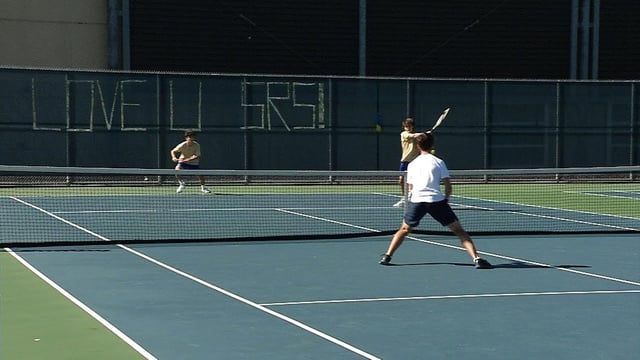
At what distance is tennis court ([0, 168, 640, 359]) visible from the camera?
26.1 feet

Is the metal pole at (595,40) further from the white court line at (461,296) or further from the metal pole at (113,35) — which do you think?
the white court line at (461,296)

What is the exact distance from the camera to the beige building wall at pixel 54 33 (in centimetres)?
2750

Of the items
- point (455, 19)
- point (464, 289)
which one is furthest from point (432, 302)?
point (455, 19)

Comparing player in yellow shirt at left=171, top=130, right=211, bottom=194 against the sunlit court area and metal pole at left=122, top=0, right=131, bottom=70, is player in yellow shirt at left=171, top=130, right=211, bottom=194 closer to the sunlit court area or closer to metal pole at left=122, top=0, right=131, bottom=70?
the sunlit court area

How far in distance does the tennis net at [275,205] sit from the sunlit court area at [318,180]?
0.09 meters

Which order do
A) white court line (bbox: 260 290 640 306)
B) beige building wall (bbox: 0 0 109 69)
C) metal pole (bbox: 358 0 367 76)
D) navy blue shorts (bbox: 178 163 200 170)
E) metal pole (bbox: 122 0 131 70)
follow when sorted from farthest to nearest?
1. metal pole (bbox: 358 0 367 76)
2. metal pole (bbox: 122 0 131 70)
3. beige building wall (bbox: 0 0 109 69)
4. navy blue shorts (bbox: 178 163 200 170)
5. white court line (bbox: 260 290 640 306)

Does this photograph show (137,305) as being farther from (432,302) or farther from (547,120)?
(547,120)

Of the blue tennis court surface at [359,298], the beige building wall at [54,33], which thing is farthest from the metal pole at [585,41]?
the blue tennis court surface at [359,298]

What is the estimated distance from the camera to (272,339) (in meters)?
8.04

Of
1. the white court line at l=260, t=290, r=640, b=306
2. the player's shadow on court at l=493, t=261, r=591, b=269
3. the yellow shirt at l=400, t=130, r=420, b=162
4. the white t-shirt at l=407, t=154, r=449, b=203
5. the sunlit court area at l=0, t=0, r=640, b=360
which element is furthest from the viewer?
the yellow shirt at l=400, t=130, r=420, b=162

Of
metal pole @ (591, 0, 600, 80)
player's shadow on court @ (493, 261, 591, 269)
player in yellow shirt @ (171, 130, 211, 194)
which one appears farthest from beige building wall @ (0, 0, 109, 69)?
player's shadow on court @ (493, 261, 591, 269)

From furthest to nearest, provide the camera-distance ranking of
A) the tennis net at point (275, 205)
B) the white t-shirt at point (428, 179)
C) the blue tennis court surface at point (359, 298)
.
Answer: the tennis net at point (275, 205), the white t-shirt at point (428, 179), the blue tennis court surface at point (359, 298)

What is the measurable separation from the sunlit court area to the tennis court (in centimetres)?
4

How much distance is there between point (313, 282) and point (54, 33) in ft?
61.7
